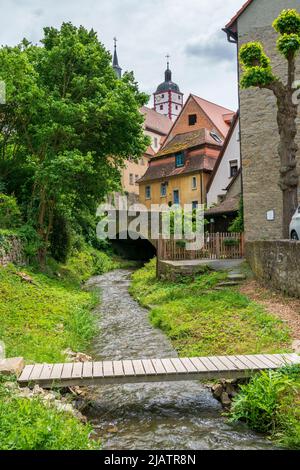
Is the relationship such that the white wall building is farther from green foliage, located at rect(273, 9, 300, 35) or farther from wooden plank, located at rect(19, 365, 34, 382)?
wooden plank, located at rect(19, 365, 34, 382)

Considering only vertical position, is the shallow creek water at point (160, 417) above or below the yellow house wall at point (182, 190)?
below

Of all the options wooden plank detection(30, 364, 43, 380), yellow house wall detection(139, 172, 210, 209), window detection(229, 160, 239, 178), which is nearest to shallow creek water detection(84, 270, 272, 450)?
wooden plank detection(30, 364, 43, 380)

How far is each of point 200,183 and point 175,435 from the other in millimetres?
30938

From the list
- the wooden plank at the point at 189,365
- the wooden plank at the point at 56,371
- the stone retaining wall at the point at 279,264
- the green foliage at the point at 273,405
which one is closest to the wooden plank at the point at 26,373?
the wooden plank at the point at 56,371

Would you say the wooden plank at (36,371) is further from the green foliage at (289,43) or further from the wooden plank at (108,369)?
the green foliage at (289,43)

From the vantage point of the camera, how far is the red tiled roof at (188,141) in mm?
36406

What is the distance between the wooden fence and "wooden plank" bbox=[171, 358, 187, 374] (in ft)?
40.7

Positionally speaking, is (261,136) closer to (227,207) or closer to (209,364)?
(227,207)

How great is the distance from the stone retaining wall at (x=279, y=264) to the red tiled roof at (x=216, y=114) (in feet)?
86.9

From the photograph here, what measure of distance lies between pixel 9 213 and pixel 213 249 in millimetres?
8991

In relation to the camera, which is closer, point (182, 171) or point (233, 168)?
point (233, 168)

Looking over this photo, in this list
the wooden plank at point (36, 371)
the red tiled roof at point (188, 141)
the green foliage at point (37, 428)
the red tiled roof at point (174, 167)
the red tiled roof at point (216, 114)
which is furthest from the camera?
the red tiled roof at point (216, 114)

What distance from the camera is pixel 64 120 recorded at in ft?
53.5

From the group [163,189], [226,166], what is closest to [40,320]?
[226,166]
